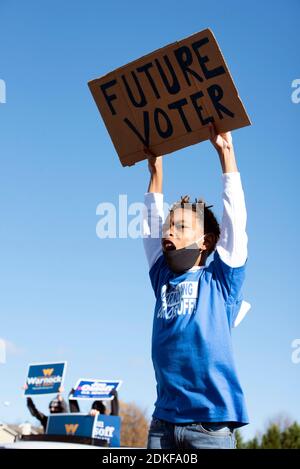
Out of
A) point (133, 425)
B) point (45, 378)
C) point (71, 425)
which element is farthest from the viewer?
point (133, 425)

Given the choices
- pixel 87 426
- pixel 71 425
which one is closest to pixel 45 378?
pixel 71 425

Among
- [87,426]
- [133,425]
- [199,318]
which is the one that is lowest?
[133,425]

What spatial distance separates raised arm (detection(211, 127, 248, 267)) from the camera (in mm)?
3197

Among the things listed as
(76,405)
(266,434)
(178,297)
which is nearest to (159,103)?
(178,297)

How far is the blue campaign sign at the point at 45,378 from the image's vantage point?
15.7m

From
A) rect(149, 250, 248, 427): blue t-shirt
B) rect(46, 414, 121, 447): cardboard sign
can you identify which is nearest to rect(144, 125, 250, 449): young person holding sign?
rect(149, 250, 248, 427): blue t-shirt

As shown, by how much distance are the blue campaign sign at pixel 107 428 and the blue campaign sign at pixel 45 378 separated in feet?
8.99

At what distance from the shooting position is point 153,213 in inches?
147

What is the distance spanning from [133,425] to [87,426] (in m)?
38.7

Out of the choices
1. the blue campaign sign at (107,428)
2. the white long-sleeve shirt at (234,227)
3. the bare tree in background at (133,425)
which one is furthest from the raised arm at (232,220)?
the bare tree in background at (133,425)

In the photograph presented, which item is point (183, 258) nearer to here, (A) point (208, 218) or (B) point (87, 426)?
(A) point (208, 218)

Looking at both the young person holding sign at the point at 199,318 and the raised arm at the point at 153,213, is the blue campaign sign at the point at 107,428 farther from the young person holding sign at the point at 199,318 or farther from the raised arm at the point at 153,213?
the young person holding sign at the point at 199,318
